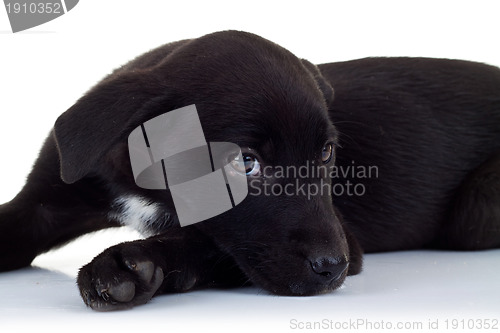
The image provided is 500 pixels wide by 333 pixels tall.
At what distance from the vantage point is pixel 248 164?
2848 millimetres

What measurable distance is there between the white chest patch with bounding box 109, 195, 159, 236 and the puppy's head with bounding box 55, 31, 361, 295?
19cm

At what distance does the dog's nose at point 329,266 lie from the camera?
2.67 metres

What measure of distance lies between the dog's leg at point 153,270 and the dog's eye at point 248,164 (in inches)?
12.3

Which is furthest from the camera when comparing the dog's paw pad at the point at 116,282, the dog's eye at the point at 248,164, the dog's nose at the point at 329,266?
the dog's eye at the point at 248,164

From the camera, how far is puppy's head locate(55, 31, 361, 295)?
2.72 metres

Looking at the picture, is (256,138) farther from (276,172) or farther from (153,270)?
(153,270)

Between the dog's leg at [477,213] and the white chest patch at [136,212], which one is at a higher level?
the white chest patch at [136,212]

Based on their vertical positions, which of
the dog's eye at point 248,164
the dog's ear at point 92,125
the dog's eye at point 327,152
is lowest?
the dog's eye at point 327,152

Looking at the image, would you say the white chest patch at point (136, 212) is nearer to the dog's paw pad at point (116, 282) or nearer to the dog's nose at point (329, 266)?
the dog's paw pad at point (116, 282)

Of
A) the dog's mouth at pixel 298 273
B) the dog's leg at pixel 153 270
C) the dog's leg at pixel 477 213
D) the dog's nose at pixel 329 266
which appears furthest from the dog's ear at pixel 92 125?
the dog's leg at pixel 477 213

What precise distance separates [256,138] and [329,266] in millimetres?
530

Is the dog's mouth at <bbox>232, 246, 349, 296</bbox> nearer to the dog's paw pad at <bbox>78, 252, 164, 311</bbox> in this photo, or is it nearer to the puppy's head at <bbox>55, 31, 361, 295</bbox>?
the puppy's head at <bbox>55, 31, 361, 295</bbox>

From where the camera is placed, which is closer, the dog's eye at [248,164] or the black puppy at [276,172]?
the black puppy at [276,172]

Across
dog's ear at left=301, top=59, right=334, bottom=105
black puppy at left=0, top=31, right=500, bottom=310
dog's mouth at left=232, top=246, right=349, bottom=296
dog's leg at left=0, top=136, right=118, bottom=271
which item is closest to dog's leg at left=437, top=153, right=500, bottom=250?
black puppy at left=0, top=31, right=500, bottom=310
